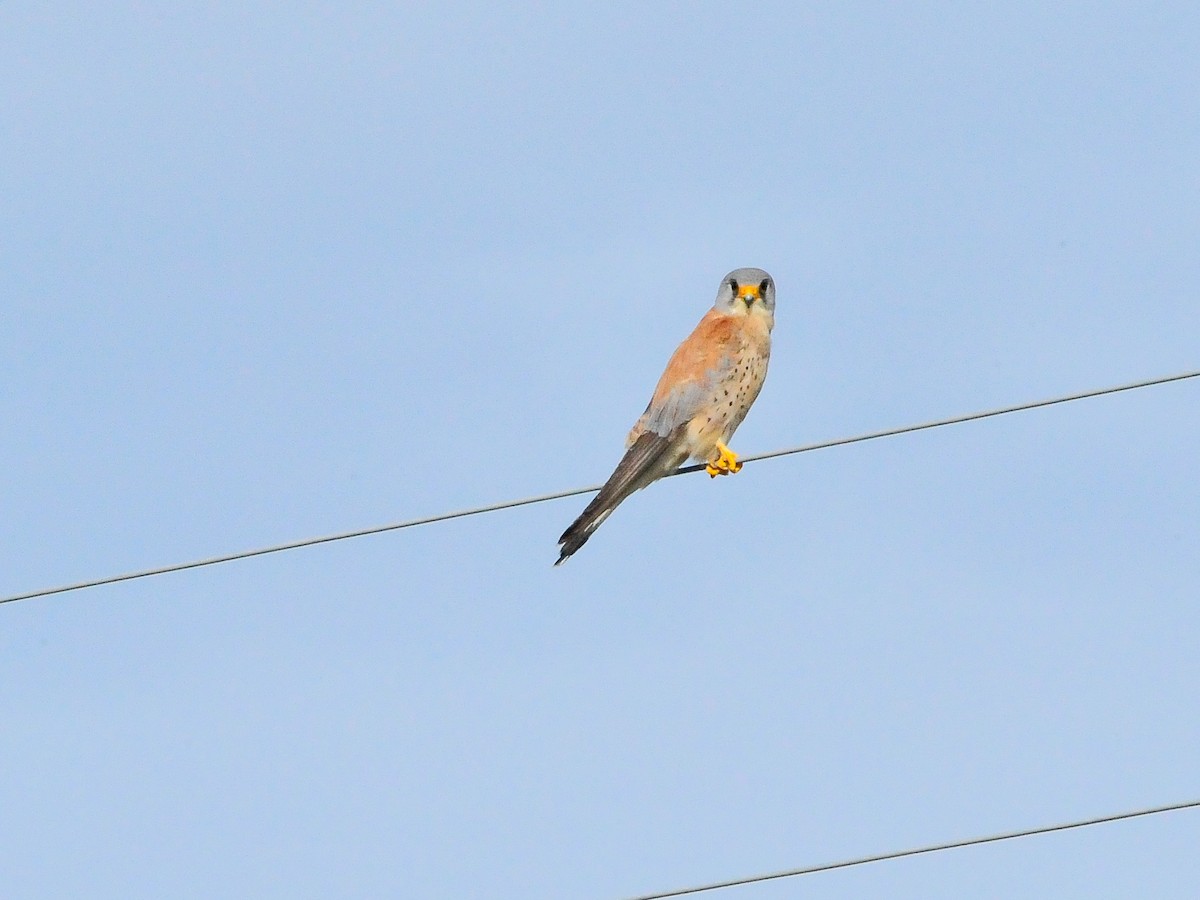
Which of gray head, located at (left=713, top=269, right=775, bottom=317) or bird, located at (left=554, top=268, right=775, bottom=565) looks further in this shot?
gray head, located at (left=713, top=269, right=775, bottom=317)

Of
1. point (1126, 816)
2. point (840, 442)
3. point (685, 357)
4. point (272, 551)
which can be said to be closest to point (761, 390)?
point (685, 357)

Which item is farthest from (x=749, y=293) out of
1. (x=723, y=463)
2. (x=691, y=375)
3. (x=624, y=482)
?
(x=624, y=482)

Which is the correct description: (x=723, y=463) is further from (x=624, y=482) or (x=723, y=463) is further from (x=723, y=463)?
(x=624, y=482)

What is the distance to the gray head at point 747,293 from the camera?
27.2 feet

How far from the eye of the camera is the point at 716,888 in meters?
4.36

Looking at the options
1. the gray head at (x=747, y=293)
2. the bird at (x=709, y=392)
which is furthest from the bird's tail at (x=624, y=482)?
the gray head at (x=747, y=293)

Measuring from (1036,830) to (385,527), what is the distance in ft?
6.16

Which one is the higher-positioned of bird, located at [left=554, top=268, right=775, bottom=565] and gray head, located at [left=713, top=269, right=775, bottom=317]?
gray head, located at [left=713, top=269, right=775, bottom=317]

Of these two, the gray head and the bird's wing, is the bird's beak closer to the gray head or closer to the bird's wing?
the gray head

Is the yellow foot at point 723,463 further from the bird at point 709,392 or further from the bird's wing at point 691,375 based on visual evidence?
the bird's wing at point 691,375

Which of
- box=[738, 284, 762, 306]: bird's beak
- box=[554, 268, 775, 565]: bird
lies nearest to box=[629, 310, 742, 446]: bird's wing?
box=[554, 268, 775, 565]: bird

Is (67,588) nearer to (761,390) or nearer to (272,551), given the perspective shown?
(272,551)

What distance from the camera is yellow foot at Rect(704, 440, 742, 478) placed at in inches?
305

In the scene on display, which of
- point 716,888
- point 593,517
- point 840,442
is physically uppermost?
point 840,442
